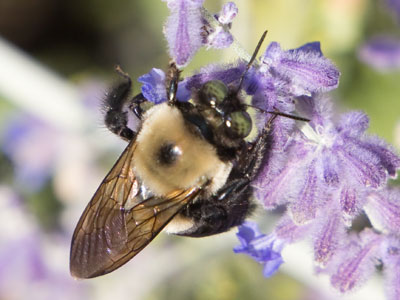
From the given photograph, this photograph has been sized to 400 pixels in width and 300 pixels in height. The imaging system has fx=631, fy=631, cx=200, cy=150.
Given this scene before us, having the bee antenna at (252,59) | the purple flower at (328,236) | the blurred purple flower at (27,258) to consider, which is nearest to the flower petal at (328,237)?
the purple flower at (328,236)

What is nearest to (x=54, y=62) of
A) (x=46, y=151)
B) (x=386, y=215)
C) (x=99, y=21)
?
(x=99, y=21)

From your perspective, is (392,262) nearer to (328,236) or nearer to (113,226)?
(328,236)

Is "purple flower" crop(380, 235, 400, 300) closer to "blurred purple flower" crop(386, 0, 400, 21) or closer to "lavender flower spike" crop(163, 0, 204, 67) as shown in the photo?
"lavender flower spike" crop(163, 0, 204, 67)

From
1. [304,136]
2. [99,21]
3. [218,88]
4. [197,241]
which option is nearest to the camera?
[218,88]

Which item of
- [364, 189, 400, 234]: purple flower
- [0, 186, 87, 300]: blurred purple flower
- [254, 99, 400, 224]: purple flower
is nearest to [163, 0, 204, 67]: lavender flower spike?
[254, 99, 400, 224]: purple flower

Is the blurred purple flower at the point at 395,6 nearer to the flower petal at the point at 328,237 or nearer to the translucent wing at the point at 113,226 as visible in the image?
the flower petal at the point at 328,237

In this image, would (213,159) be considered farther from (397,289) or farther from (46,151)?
(46,151)
